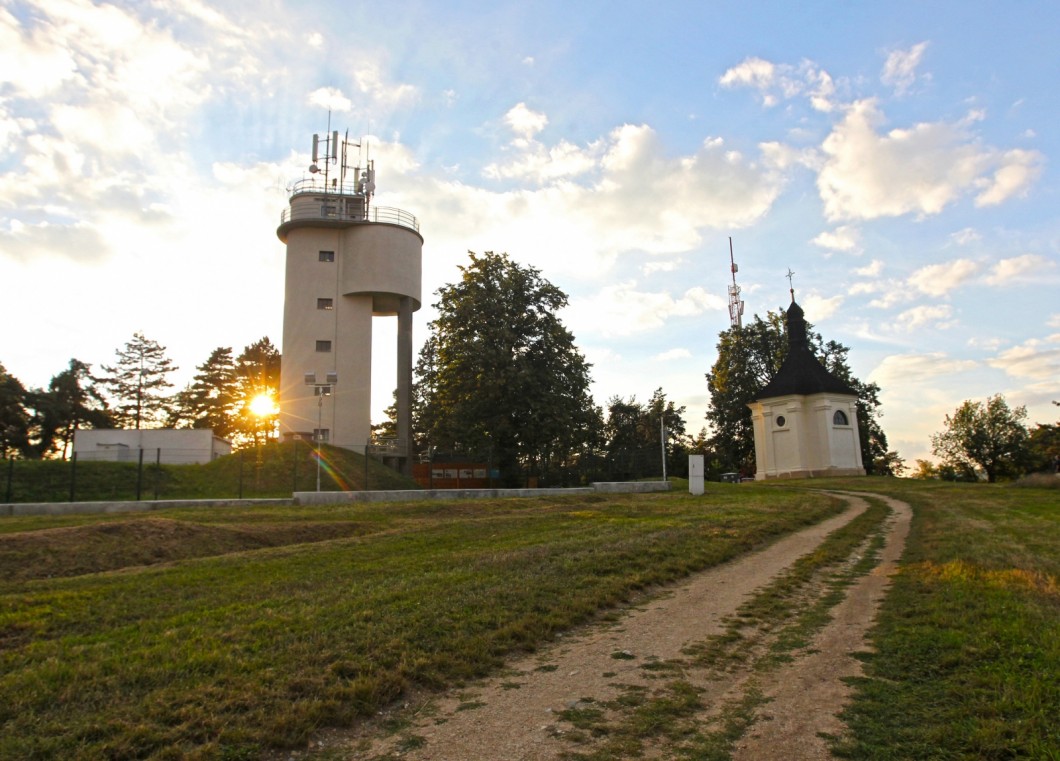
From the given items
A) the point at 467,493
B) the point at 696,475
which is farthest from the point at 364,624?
the point at 696,475

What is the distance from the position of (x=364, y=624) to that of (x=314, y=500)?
1697 centimetres

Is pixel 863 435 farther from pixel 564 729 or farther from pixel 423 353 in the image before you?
pixel 564 729

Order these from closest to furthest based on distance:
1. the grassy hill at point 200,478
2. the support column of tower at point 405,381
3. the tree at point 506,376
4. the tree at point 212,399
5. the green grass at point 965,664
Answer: the green grass at point 965,664 → the grassy hill at point 200,478 → the tree at point 506,376 → the support column of tower at point 405,381 → the tree at point 212,399

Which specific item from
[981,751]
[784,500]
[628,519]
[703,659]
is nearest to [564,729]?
[703,659]

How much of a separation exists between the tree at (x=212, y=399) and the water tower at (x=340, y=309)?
30680 millimetres

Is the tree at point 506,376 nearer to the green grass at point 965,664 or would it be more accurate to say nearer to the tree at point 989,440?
the green grass at point 965,664

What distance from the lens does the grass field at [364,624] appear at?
4840mm

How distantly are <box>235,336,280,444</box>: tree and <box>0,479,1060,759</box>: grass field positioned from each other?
175 feet

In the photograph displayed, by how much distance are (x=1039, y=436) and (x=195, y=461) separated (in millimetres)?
60038

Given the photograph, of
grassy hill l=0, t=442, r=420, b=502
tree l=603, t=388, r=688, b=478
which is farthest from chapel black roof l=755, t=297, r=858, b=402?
grassy hill l=0, t=442, r=420, b=502

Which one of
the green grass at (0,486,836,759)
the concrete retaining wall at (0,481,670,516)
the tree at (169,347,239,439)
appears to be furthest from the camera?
the tree at (169,347,239,439)

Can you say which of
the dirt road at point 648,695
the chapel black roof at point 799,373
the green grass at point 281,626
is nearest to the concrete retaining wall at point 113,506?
the green grass at point 281,626

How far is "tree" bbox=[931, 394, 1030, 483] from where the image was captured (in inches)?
2645

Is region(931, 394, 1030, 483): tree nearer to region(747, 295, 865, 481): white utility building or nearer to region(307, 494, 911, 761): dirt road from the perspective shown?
region(747, 295, 865, 481): white utility building
